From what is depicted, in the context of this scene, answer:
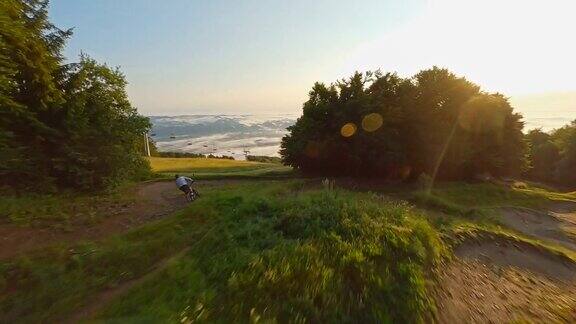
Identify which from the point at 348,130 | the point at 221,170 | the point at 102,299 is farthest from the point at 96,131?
the point at 221,170

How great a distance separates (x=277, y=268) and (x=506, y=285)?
6.65 meters

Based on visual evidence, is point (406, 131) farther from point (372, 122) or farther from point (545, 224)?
point (545, 224)

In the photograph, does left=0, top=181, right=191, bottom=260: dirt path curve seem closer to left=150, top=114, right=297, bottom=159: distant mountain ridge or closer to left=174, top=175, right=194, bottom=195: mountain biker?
left=174, top=175, right=194, bottom=195: mountain biker

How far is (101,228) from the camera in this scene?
11.7 meters

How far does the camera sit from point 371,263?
24.6 ft

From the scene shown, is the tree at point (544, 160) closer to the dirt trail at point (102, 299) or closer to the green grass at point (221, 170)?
the green grass at point (221, 170)

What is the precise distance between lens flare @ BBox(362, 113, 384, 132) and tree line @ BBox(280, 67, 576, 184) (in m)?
0.07

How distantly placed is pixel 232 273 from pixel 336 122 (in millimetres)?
18073

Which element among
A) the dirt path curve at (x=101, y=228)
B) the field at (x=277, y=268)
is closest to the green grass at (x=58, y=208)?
the field at (x=277, y=268)

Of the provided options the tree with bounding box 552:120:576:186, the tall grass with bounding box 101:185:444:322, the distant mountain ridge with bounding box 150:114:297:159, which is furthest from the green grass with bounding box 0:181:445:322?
the distant mountain ridge with bounding box 150:114:297:159

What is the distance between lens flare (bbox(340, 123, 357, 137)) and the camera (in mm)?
23047

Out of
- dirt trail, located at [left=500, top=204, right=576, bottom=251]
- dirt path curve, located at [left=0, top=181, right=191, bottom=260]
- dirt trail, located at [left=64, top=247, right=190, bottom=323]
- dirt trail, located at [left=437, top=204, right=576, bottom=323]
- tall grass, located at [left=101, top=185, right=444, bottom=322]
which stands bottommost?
dirt trail, located at [left=500, top=204, right=576, bottom=251]

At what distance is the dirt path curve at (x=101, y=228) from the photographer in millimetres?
9898

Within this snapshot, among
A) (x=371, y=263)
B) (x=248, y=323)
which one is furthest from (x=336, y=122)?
(x=248, y=323)
